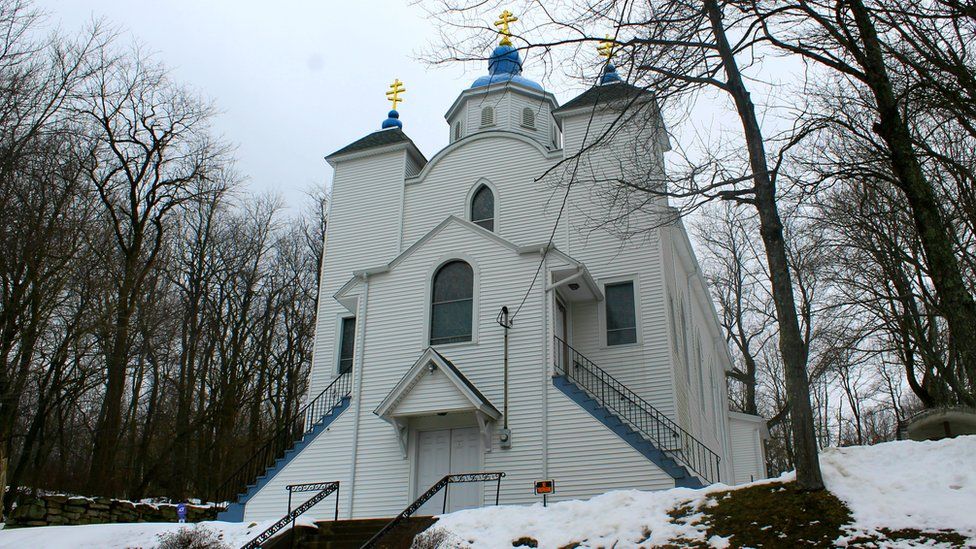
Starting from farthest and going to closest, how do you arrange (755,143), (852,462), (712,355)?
(712,355), (755,143), (852,462)

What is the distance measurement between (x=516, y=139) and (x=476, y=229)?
3.65 metres

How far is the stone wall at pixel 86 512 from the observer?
16.7 meters

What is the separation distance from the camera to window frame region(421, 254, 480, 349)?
16.0m

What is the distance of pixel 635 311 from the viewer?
55.8 ft

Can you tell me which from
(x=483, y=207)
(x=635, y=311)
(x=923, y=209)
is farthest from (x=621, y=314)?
(x=923, y=209)

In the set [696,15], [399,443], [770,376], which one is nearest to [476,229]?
[399,443]

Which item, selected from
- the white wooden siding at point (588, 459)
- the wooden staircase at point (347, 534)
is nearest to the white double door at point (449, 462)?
the white wooden siding at point (588, 459)

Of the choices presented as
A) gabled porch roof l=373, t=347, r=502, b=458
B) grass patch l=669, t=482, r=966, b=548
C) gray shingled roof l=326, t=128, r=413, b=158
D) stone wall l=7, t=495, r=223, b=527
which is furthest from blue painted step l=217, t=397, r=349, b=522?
grass patch l=669, t=482, r=966, b=548

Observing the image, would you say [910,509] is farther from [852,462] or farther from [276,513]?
[276,513]

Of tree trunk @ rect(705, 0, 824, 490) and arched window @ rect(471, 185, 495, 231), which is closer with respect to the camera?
tree trunk @ rect(705, 0, 824, 490)

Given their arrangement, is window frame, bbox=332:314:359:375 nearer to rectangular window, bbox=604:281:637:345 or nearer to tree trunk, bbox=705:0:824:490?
rectangular window, bbox=604:281:637:345

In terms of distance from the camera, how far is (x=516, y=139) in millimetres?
19578

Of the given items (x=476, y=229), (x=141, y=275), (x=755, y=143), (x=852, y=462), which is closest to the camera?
(x=852, y=462)

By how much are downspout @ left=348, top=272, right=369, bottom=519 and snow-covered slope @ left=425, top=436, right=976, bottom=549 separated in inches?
179
